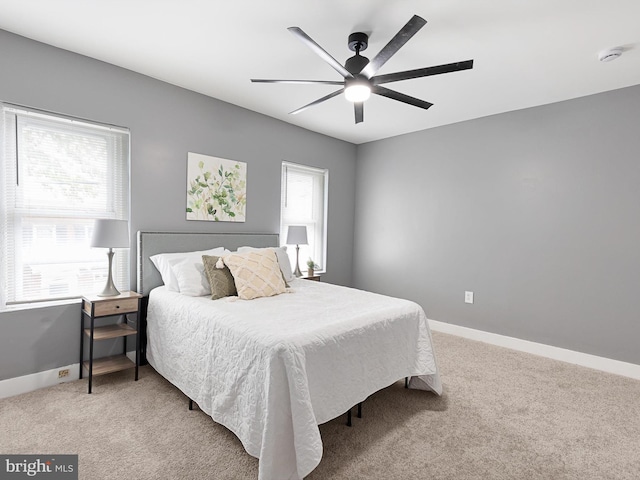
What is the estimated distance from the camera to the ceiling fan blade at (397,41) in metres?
1.57

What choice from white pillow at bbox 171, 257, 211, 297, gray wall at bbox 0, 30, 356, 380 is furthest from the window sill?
white pillow at bbox 171, 257, 211, 297

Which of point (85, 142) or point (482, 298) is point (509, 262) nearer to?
point (482, 298)

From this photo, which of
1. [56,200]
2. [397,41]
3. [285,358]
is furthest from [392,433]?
[56,200]

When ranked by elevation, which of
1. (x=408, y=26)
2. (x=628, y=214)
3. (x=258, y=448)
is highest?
(x=408, y=26)

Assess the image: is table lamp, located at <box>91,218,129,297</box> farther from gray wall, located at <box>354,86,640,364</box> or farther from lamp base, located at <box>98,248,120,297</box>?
gray wall, located at <box>354,86,640,364</box>

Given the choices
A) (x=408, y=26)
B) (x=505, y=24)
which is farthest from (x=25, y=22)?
(x=505, y=24)

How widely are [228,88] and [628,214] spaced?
152 inches

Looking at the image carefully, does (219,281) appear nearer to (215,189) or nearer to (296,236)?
(215,189)

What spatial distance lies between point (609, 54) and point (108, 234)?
154 inches

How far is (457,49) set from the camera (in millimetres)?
2398

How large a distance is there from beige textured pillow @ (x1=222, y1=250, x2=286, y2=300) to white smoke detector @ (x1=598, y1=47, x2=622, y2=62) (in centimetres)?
297

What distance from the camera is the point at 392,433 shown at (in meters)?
2.04

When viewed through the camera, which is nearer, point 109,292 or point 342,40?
point 342,40

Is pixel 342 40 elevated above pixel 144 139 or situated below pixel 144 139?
above
